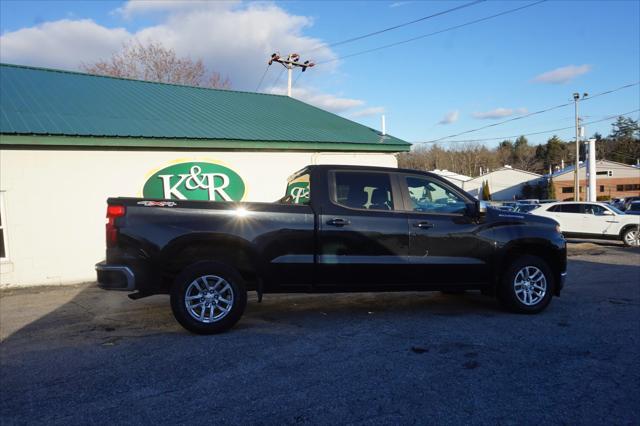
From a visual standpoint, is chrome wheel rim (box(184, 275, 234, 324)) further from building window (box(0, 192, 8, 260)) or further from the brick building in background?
the brick building in background

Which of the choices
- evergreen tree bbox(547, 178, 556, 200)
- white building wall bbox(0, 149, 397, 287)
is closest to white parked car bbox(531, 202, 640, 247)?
white building wall bbox(0, 149, 397, 287)

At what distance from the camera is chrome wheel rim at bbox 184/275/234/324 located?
5.50 m

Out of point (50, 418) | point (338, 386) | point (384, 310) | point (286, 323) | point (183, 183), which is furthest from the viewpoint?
point (183, 183)

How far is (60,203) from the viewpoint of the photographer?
9.77 meters

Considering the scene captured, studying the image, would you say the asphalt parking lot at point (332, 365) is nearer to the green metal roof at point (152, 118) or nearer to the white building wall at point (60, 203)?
the white building wall at point (60, 203)

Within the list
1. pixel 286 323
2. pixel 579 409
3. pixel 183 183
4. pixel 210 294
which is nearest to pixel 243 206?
pixel 210 294

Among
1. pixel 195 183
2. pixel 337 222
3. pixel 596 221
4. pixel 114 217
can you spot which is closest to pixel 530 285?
pixel 337 222

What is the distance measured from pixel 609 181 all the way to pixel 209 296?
6815 cm

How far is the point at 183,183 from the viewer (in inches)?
431

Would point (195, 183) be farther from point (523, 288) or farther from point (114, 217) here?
point (523, 288)

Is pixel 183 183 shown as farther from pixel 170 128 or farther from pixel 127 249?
pixel 127 249

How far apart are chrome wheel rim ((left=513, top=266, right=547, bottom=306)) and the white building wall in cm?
769

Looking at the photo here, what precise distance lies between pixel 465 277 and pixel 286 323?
238cm

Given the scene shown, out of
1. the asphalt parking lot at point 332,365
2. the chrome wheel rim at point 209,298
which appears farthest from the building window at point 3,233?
the chrome wheel rim at point 209,298
